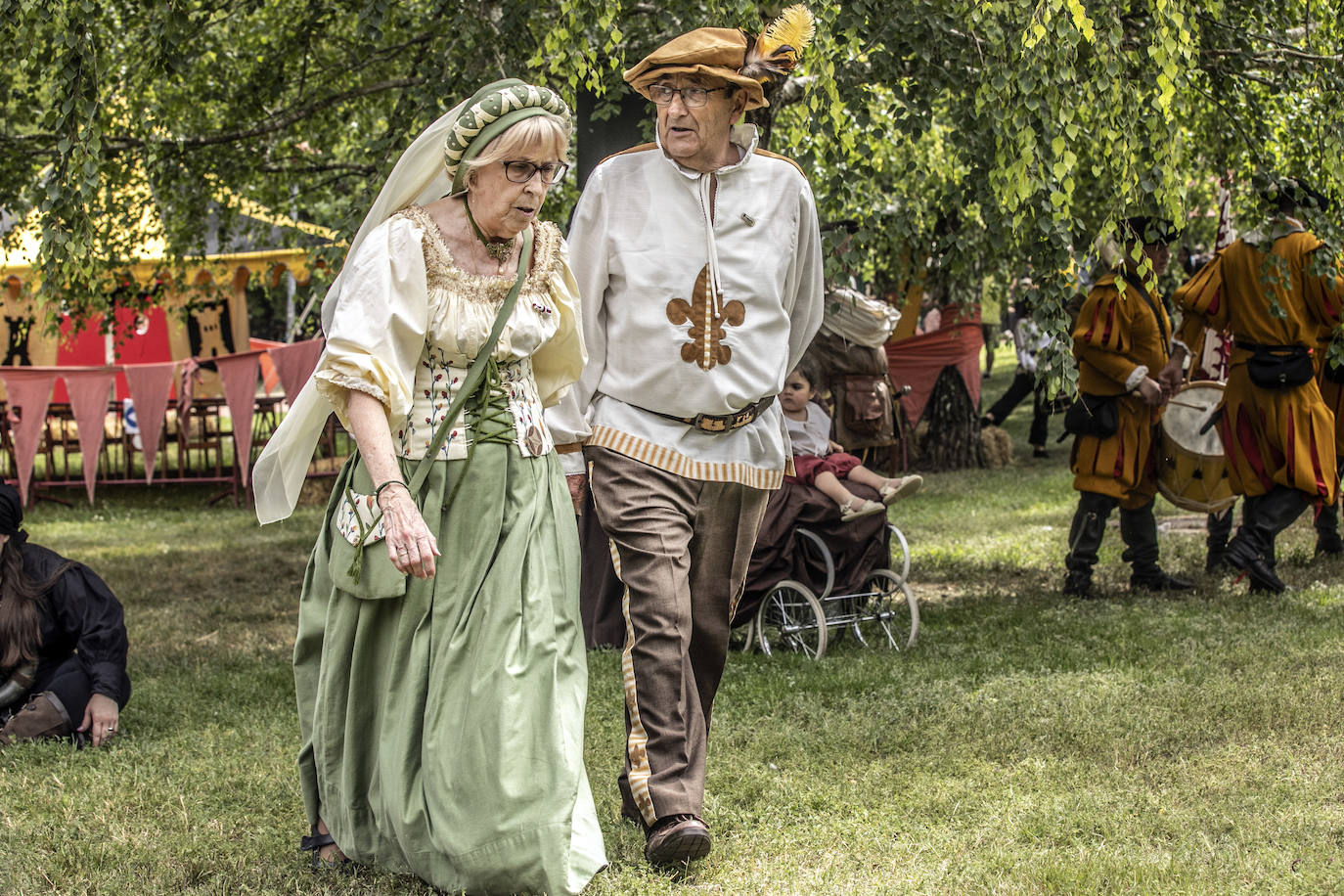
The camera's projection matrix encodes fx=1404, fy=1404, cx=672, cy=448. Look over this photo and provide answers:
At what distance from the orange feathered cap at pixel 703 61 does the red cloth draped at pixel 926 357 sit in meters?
10.4

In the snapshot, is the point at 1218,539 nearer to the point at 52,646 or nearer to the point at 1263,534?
the point at 1263,534

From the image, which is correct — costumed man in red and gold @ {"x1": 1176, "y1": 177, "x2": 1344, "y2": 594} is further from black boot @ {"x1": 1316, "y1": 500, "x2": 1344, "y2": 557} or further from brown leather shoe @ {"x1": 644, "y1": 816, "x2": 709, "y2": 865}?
brown leather shoe @ {"x1": 644, "y1": 816, "x2": 709, "y2": 865}

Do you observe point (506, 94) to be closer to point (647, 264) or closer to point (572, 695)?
point (647, 264)

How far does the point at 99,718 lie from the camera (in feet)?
15.5

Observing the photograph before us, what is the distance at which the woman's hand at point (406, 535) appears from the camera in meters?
2.83

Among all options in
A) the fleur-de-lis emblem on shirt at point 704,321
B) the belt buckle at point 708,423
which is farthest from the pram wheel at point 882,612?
the fleur-de-lis emblem on shirt at point 704,321

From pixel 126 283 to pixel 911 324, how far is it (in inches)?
322

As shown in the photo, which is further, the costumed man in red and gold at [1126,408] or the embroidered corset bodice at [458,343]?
the costumed man in red and gold at [1126,408]

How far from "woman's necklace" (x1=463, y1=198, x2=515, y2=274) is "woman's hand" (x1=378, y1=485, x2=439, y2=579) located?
1.99 ft

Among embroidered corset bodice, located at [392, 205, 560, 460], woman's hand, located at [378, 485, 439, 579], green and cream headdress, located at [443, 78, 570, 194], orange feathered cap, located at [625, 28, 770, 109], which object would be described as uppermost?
orange feathered cap, located at [625, 28, 770, 109]

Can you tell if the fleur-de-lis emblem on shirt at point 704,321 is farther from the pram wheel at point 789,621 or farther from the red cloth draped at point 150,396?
the red cloth draped at point 150,396

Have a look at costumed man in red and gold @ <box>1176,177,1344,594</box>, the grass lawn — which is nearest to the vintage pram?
the grass lawn

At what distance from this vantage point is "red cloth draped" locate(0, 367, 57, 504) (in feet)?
38.5

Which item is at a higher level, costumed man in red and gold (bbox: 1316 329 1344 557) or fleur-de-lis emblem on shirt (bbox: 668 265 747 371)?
fleur-de-lis emblem on shirt (bbox: 668 265 747 371)
